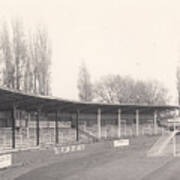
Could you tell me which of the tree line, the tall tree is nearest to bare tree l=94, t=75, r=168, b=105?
the tree line

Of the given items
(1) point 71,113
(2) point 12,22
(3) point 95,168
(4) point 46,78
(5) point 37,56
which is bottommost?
(3) point 95,168

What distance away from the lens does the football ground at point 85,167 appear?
20.0 meters

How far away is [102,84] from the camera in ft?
274

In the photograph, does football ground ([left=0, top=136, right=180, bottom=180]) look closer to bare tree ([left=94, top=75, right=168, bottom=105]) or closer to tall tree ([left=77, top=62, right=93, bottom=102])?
tall tree ([left=77, top=62, right=93, bottom=102])

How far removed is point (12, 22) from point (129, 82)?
46899 mm

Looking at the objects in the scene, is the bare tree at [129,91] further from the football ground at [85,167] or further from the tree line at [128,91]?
the football ground at [85,167]

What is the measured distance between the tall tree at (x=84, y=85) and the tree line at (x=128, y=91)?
1129cm

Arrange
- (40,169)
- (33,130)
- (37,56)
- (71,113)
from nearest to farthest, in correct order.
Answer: (40,169)
(33,130)
(37,56)
(71,113)

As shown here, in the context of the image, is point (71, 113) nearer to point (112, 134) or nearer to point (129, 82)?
point (112, 134)

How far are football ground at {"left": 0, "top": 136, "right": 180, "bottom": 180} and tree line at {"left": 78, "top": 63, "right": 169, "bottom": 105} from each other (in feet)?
163

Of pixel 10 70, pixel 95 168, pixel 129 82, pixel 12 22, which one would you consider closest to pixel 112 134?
pixel 10 70

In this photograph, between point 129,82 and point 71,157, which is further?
point 129,82

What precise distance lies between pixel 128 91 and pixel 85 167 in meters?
58.3

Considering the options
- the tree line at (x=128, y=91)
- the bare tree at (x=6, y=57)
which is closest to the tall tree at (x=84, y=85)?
the tree line at (x=128, y=91)
